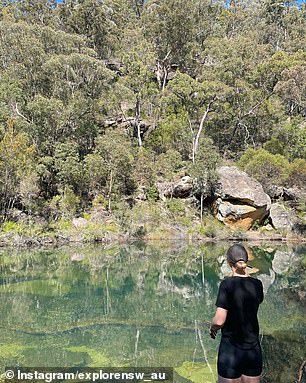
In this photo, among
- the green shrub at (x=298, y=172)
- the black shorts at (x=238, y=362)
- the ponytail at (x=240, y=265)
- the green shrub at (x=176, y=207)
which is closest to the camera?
the black shorts at (x=238, y=362)

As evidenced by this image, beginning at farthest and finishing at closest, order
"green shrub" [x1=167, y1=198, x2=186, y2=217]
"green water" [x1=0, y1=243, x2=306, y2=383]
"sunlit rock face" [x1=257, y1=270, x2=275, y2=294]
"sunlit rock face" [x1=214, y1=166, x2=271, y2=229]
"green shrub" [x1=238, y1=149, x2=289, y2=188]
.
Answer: "green shrub" [x1=238, y1=149, x2=289, y2=188] → "green shrub" [x1=167, y1=198, x2=186, y2=217] → "sunlit rock face" [x1=214, y1=166, x2=271, y2=229] → "sunlit rock face" [x1=257, y1=270, x2=275, y2=294] → "green water" [x1=0, y1=243, x2=306, y2=383]

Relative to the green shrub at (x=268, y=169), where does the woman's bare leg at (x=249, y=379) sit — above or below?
above

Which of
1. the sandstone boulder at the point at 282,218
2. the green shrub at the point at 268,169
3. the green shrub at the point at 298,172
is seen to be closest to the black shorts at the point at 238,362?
the sandstone boulder at the point at 282,218

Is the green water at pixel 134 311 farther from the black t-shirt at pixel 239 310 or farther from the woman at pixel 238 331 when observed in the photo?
A: the black t-shirt at pixel 239 310

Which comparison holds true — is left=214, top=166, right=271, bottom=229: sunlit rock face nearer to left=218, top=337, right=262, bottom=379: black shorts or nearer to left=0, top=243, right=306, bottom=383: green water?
left=0, top=243, right=306, bottom=383: green water

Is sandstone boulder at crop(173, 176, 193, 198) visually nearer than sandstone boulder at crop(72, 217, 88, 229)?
No

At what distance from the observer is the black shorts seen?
2.97m

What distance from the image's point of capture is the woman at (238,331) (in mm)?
2984

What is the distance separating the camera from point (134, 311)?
1064 cm

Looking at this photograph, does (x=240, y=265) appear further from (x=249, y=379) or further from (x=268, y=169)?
(x=268, y=169)

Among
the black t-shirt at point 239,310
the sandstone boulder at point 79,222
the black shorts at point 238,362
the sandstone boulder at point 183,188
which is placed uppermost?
the black t-shirt at point 239,310

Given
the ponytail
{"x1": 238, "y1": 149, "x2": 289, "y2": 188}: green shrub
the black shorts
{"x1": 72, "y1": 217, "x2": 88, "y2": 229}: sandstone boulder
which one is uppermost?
the ponytail

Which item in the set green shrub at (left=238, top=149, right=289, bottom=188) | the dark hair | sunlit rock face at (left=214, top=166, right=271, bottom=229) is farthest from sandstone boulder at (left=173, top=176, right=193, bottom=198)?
the dark hair

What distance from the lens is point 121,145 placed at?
3009cm
